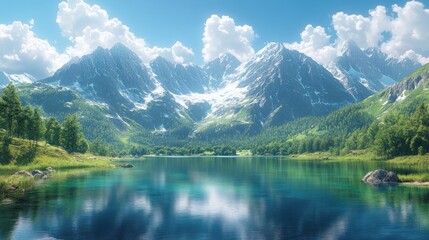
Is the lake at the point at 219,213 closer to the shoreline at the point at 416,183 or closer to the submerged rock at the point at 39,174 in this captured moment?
the shoreline at the point at 416,183

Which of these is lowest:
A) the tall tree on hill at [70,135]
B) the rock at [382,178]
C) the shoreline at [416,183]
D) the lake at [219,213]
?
the lake at [219,213]

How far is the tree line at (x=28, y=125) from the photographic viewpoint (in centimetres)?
13038

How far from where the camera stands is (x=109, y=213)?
62.2m

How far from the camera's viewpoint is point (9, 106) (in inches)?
5182

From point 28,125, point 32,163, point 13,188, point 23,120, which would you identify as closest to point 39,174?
point 32,163

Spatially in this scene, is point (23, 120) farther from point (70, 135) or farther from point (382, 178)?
point (382, 178)

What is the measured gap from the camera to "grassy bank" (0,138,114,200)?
85.2 metres

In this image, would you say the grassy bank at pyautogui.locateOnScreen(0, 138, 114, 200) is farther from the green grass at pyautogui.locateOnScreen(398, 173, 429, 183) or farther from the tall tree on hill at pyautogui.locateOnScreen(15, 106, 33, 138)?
the green grass at pyautogui.locateOnScreen(398, 173, 429, 183)

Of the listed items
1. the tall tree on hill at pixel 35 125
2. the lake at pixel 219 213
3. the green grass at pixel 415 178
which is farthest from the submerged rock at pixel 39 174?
the green grass at pixel 415 178

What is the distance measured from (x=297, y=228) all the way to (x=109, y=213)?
30340mm

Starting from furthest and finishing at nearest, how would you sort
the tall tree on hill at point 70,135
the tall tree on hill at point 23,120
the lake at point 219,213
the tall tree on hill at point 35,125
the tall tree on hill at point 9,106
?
the tall tree on hill at point 70,135, the tall tree on hill at point 35,125, the tall tree on hill at point 23,120, the tall tree on hill at point 9,106, the lake at point 219,213

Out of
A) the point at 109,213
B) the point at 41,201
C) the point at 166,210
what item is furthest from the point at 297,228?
the point at 41,201

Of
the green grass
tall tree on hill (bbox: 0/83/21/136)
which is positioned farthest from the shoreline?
tall tree on hill (bbox: 0/83/21/136)

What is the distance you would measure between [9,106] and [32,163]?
21933 millimetres
